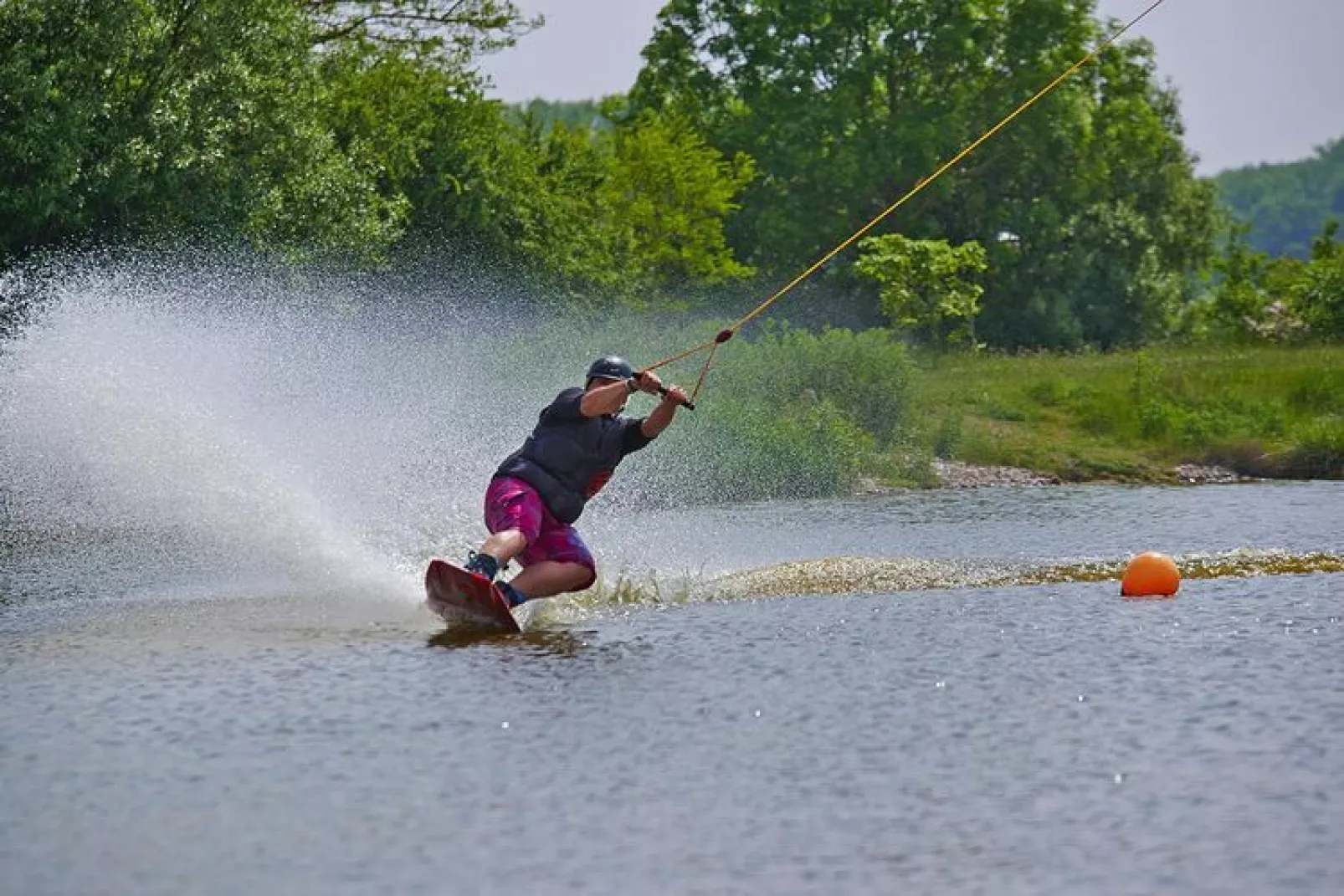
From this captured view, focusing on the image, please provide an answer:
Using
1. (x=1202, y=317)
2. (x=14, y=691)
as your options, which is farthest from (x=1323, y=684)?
(x=1202, y=317)

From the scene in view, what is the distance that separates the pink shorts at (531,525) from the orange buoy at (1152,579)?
3.46 metres

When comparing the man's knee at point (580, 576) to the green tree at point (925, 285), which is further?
the green tree at point (925, 285)

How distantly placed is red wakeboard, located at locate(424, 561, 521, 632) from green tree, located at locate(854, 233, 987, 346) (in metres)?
33.8

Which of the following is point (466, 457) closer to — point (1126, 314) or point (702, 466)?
point (702, 466)

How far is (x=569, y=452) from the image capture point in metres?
13.4

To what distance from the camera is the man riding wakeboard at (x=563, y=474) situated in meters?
13.1

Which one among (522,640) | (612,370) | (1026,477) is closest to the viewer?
A: (522,640)

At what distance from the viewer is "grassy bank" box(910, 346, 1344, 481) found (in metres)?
30.2

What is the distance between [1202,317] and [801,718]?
47550mm

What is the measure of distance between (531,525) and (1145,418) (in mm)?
20558

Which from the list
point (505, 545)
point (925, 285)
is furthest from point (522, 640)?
point (925, 285)

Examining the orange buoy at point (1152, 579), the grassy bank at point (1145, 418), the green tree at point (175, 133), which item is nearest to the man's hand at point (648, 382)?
the orange buoy at point (1152, 579)

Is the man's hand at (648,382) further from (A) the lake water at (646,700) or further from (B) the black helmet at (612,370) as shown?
(A) the lake water at (646,700)

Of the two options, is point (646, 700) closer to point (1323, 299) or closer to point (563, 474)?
point (563, 474)
